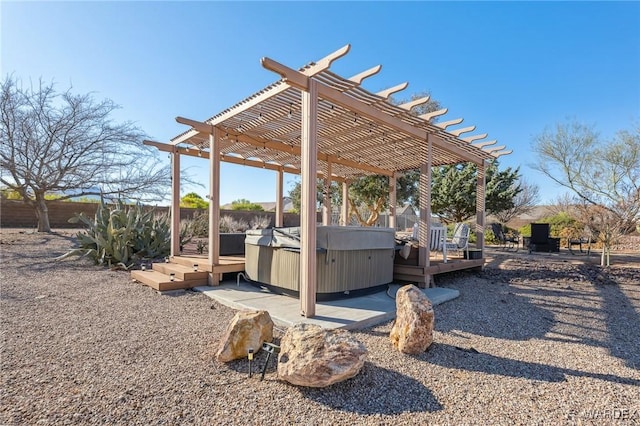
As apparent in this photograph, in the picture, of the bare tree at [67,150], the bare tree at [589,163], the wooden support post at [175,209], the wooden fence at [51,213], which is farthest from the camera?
the wooden fence at [51,213]

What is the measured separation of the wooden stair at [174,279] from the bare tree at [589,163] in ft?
34.1

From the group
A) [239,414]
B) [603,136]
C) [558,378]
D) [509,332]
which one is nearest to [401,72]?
[509,332]

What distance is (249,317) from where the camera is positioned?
269cm

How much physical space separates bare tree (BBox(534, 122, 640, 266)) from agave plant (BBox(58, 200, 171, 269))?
1165cm

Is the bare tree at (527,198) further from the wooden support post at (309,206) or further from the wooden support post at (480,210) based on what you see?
the wooden support post at (309,206)

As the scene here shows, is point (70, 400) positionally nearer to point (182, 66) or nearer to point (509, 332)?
point (509, 332)

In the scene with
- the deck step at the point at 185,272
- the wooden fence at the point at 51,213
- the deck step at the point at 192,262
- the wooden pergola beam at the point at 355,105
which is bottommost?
the deck step at the point at 185,272

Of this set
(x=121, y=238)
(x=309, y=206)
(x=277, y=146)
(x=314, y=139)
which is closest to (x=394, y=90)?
(x=314, y=139)

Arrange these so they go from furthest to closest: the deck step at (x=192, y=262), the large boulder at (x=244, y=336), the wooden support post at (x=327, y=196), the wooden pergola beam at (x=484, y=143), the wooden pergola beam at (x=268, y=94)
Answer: the wooden support post at (x=327, y=196), the wooden pergola beam at (x=484, y=143), the deck step at (x=192, y=262), the wooden pergola beam at (x=268, y=94), the large boulder at (x=244, y=336)

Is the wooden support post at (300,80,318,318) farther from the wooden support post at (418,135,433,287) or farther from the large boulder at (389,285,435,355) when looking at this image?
the wooden support post at (418,135,433,287)

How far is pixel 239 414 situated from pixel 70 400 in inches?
42.8

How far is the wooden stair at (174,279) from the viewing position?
4.82 metres

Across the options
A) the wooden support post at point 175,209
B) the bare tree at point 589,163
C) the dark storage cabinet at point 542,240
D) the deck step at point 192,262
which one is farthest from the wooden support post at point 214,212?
the dark storage cabinet at point 542,240

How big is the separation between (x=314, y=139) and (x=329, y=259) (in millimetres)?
1628
